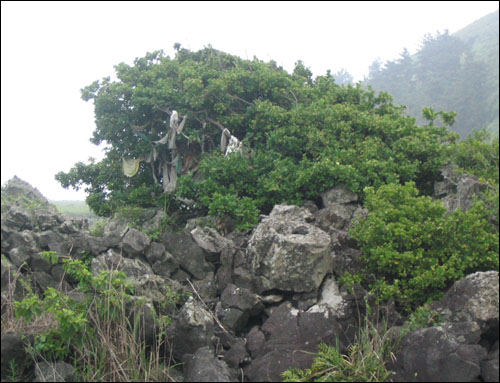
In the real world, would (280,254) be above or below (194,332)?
above

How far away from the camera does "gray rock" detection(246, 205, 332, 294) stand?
7.12 m

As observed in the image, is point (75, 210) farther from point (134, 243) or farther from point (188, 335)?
point (188, 335)

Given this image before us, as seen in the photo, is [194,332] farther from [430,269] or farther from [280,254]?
[430,269]

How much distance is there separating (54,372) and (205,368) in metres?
1.63

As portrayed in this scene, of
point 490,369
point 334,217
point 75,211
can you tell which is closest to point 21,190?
point 334,217

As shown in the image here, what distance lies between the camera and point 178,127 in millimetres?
11805

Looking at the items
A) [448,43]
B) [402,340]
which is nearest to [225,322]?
[402,340]

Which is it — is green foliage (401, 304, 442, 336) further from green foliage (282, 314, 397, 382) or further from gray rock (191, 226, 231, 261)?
gray rock (191, 226, 231, 261)

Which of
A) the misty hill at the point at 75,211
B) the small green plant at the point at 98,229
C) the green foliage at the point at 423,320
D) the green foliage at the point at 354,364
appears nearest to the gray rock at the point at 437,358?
the green foliage at the point at 354,364

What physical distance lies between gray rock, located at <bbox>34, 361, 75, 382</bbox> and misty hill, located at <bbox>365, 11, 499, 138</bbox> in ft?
134

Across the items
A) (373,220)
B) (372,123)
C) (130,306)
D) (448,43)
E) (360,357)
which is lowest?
(360,357)

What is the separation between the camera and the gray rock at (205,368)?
5000mm

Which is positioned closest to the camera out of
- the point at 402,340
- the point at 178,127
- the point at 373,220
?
the point at 402,340

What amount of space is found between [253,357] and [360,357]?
1.38m
